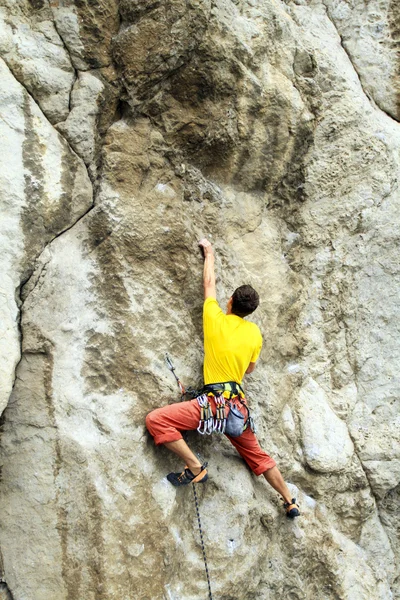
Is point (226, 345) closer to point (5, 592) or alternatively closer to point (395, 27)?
point (5, 592)

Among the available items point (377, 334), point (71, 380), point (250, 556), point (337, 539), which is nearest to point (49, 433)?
point (71, 380)

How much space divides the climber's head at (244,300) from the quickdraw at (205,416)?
28.7 inches

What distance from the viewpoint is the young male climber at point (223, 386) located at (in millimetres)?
3871

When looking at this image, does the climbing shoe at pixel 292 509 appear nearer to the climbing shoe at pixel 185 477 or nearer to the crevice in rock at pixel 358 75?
the climbing shoe at pixel 185 477

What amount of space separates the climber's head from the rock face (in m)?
0.41

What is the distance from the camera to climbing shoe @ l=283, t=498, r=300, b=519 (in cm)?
440

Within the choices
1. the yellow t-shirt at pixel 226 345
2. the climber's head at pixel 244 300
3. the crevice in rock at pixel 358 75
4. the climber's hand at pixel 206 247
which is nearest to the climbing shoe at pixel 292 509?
the yellow t-shirt at pixel 226 345

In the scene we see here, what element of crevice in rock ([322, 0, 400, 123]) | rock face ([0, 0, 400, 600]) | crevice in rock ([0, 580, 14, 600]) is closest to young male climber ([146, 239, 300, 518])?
rock face ([0, 0, 400, 600])

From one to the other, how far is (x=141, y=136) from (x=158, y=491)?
108 inches

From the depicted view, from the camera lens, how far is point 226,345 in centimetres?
404

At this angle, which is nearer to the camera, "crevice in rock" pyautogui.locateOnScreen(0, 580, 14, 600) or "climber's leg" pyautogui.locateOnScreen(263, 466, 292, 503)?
"crevice in rock" pyautogui.locateOnScreen(0, 580, 14, 600)

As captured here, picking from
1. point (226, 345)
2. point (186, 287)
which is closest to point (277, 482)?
point (226, 345)

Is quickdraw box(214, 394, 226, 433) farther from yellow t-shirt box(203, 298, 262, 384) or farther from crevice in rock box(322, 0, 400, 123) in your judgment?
crevice in rock box(322, 0, 400, 123)

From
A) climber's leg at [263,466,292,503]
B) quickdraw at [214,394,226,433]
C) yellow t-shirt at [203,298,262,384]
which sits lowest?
climber's leg at [263,466,292,503]
